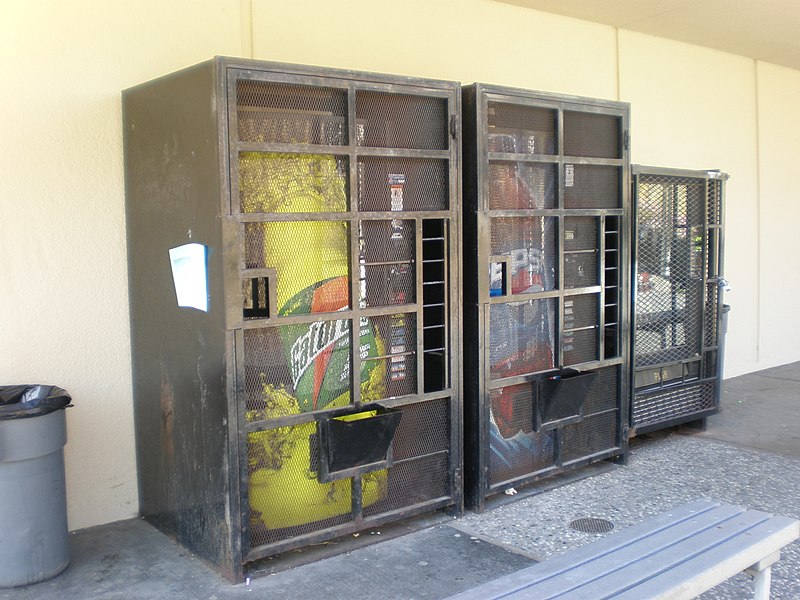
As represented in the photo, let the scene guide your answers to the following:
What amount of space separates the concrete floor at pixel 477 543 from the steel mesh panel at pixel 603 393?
426 mm

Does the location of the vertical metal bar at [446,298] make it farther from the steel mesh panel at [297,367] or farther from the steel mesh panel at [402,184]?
the steel mesh panel at [297,367]

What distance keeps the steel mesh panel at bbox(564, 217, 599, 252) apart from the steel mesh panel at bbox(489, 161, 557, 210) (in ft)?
0.68

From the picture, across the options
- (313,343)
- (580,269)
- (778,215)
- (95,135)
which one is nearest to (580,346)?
(580,269)

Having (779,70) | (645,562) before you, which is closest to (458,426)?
(645,562)

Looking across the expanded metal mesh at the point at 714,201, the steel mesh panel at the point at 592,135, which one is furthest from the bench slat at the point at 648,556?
the expanded metal mesh at the point at 714,201

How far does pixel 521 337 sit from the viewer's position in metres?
4.77

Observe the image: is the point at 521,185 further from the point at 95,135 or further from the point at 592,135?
the point at 95,135

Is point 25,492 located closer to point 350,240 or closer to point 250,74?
point 350,240

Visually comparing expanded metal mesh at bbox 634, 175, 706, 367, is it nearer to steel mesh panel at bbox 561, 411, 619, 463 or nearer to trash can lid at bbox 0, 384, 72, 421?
steel mesh panel at bbox 561, 411, 619, 463

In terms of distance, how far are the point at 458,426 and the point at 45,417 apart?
6.81 ft

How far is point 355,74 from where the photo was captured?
389cm

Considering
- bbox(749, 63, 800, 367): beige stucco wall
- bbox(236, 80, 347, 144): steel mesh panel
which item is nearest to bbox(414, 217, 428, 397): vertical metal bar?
bbox(236, 80, 347, 144): steel mesh panel

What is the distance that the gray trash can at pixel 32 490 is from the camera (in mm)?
3555

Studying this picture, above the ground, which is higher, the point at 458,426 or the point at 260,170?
the point at 260,170
